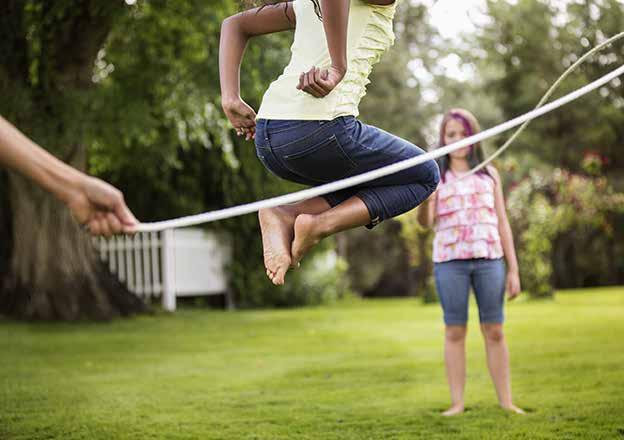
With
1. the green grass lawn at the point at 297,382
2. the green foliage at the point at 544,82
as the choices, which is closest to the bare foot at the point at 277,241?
the green grass lawn at the point at 297,382

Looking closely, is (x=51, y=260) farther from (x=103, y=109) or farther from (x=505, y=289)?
(x=505, y=289)

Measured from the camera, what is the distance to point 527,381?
20.1ft

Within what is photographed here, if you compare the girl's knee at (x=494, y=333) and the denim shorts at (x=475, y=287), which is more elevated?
the denim shorts at (x=475, y=287)

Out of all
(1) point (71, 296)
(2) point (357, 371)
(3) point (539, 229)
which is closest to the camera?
(2) point (357, 371)

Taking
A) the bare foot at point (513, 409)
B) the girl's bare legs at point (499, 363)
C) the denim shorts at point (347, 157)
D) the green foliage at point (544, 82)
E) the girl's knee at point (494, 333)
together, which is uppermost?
the green foliage at point (544, 82)

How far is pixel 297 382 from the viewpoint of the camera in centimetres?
639

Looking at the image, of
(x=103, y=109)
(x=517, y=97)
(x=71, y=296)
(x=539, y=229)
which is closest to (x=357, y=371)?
(x=103, y=109)

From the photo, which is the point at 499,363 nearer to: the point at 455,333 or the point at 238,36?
the point at 455,333

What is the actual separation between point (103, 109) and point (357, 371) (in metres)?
5.64

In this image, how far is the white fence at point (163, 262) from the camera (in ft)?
49.6

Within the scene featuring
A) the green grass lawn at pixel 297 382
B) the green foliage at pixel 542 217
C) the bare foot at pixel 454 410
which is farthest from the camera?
the green foliage at pixel 542 217

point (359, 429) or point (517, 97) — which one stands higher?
point (517, 97)

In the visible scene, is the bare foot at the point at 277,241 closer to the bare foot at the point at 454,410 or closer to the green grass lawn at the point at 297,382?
the green grass lawn at the point at 297,382

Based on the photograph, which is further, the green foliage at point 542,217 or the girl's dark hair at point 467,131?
the green foliage at point 542,217
